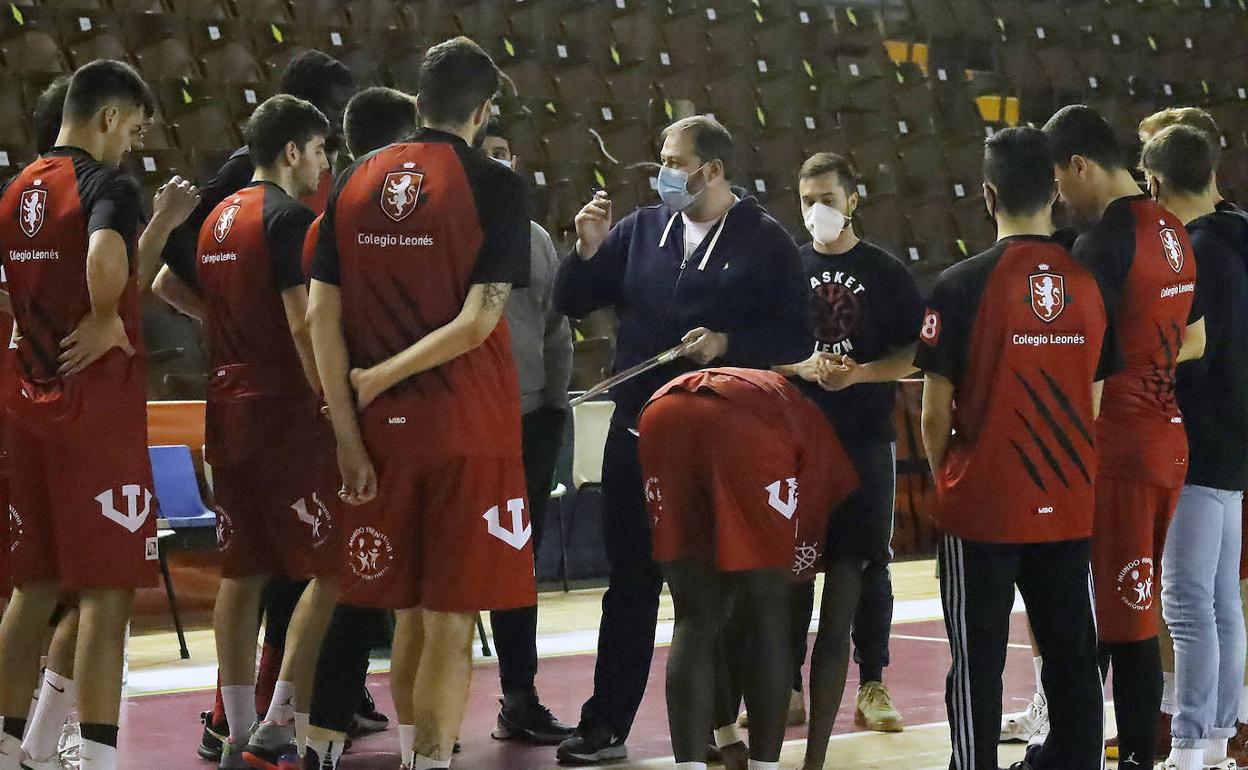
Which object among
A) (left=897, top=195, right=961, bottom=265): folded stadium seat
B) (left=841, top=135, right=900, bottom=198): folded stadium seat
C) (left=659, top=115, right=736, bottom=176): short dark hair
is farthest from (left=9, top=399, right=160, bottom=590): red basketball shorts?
(left=841, top=135, right=900, bottom=198): folded stadium seat

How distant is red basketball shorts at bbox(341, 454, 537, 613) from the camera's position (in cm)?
308

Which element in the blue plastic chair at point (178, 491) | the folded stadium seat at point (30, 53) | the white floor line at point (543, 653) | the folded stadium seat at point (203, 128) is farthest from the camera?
the folded stadium seat at point (203, 128)

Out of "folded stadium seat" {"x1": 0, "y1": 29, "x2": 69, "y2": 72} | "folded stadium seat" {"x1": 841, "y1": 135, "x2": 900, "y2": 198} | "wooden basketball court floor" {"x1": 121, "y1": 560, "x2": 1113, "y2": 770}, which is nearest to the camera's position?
"wooden basketball court floor" {"x1": 121, "y1": 560, "x2": 1113, "y2": 770}

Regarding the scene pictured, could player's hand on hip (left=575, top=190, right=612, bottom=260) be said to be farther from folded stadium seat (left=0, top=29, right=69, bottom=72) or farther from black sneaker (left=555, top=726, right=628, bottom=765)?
folded stadium seat (left=0, top=29, right=69, bottom=72)

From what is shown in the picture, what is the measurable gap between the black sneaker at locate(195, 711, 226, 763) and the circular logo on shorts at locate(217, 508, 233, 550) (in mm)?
573

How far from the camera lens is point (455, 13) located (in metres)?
9.95

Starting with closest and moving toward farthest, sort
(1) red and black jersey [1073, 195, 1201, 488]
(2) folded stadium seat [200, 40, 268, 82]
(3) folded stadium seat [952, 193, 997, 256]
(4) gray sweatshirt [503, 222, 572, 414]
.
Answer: (1) red and black jersey [1073, 195, 1201, 488] → (4) gray sweatshirt [503, 222, 572, 414] → (2) folded stadium seat [200, 40, 268, 82] → (3) folded stadium seat [952, 193, 997, 256]

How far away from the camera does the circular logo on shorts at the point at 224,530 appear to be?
3.83 metres

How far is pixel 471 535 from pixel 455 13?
7506 mm

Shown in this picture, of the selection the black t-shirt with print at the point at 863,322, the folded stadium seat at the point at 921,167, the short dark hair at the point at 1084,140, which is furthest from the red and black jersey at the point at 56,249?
the folded stadium seat at the point at 921,167

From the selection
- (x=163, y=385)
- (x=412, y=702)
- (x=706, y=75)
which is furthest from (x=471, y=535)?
(x=706, y=75)

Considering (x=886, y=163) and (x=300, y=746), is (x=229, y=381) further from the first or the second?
(x=886, y=163)

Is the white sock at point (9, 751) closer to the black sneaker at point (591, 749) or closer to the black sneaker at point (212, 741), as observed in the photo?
the black sneaker at point (212, 741)

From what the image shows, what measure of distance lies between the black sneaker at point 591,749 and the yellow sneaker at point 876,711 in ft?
2.80
